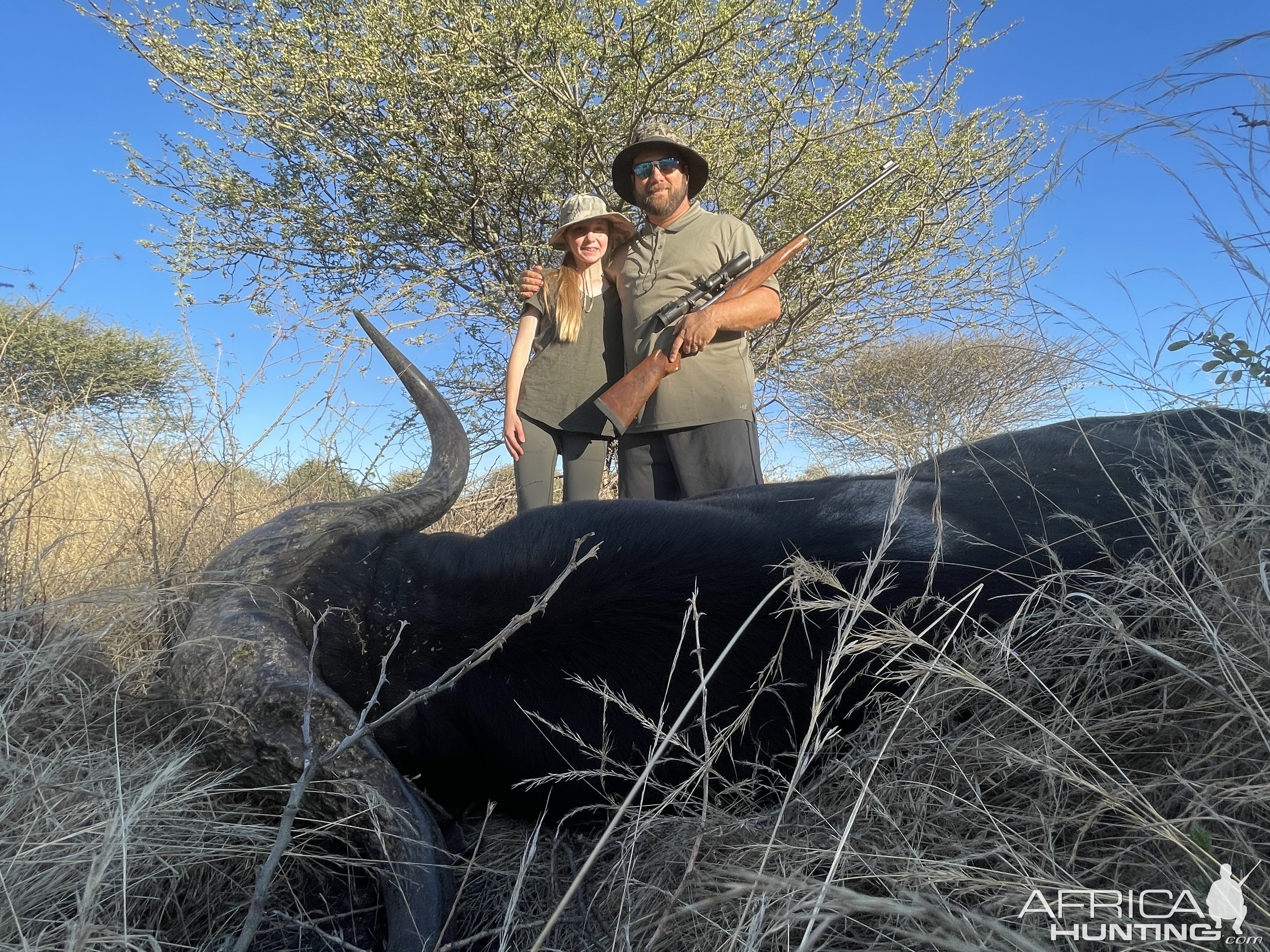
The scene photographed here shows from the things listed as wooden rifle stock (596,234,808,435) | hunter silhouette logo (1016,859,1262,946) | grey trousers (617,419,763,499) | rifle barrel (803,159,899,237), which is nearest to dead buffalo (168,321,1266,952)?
hunter silhouette logo (1016,859,1262,946)

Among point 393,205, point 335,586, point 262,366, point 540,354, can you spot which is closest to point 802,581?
point 335,586

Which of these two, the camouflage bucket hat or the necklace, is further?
the necklace

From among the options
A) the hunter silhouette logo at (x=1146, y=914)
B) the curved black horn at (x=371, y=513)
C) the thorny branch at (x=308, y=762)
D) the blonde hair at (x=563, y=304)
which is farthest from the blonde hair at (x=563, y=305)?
the hunter silhouette logo at (x=1146, y=914)

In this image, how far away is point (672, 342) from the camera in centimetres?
386

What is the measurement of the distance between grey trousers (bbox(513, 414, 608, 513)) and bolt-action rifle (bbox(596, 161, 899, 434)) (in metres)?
0.31

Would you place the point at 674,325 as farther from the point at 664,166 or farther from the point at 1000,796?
the point at 1000,796

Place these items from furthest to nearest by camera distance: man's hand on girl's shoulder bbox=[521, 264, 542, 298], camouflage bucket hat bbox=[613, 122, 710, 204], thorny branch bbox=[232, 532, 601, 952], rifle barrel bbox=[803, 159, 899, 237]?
rifle barrel bbox=[803, 159, 899, 237], man's hand on girl's shoulder bbox=[521, 264, 542, 298], camouflage bucket hat bbox=[613, 122, 710, 204], thorny branch bbox=[232, 532, 601, 952]

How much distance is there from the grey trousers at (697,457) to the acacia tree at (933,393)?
441mm

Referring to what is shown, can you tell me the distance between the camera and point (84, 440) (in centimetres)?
382

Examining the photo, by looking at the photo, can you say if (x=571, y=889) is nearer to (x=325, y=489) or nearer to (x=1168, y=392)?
(x=1168, y=392)

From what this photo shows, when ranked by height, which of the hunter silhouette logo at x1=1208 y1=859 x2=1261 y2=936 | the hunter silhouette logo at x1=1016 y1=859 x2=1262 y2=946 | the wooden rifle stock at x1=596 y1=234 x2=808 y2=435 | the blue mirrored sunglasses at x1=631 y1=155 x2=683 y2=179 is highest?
the blue mirrored sunglasses at x1=631 y1=155 x2=683 y2=179

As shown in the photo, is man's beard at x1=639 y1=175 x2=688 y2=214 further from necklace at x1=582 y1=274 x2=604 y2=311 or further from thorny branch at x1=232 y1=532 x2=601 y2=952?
thorny branch at x1=232 y1=532 x2=601 y2=952

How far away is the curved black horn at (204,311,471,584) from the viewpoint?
2.36m

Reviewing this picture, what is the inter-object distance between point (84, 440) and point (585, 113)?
14.0 ft
